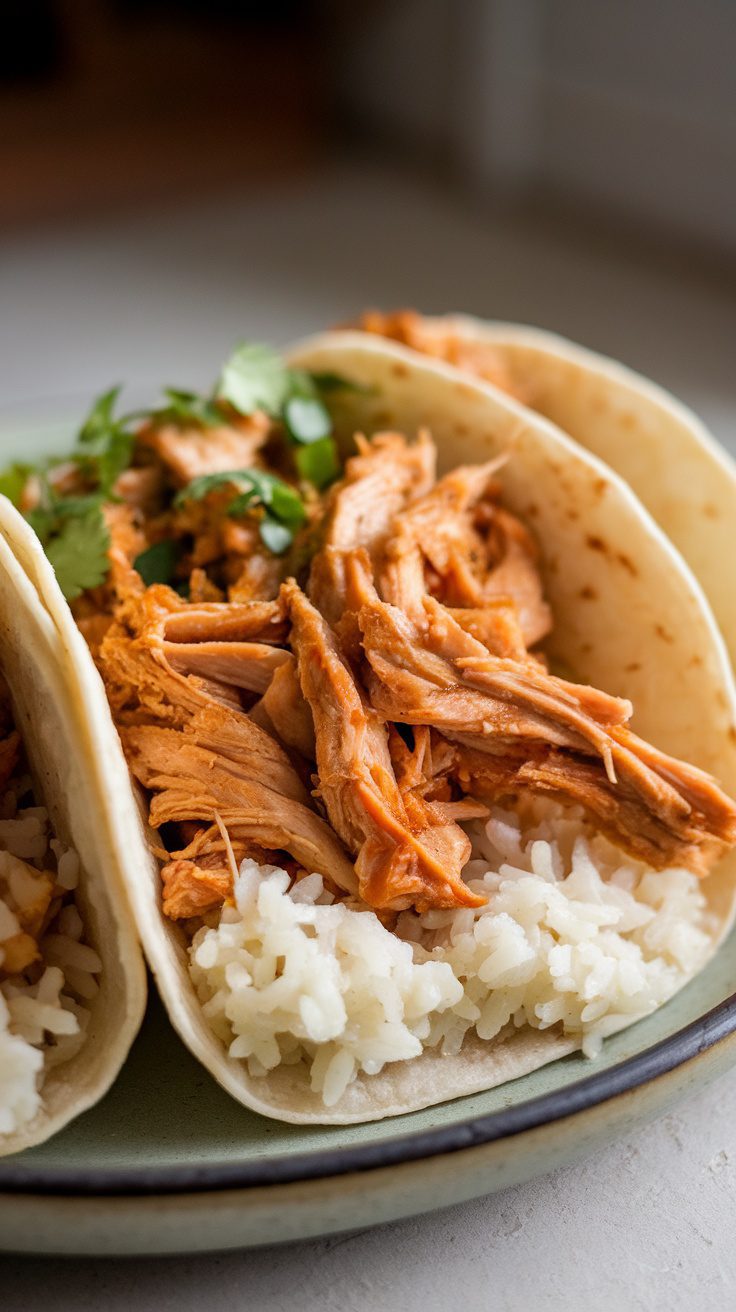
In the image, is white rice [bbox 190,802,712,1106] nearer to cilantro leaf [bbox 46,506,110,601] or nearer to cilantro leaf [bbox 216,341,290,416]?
cilantro leaf [bbox 46,506,110,601]

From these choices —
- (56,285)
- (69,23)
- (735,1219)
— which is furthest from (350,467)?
(69,23)

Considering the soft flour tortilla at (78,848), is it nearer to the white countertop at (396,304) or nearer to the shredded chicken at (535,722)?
the white countertop at (396,304)

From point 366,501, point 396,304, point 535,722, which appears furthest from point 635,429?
point 396,304

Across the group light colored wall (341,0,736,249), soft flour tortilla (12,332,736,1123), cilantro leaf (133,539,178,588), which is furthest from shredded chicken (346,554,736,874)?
light colored wall (341,0,736,249)

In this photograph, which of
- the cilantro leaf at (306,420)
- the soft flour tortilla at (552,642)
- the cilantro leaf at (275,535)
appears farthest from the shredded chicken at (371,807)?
the cilantro leaf at (306,420)

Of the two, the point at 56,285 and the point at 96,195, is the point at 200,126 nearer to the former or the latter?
the point at 96,195

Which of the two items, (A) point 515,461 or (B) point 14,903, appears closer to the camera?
(B) point 14,903
